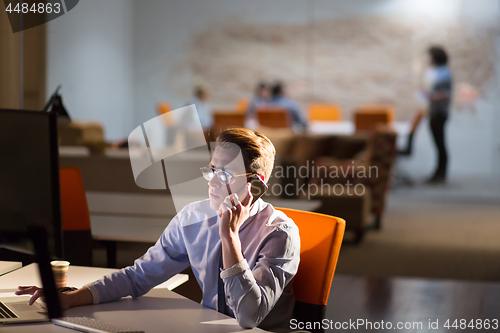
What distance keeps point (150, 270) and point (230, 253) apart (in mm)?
322

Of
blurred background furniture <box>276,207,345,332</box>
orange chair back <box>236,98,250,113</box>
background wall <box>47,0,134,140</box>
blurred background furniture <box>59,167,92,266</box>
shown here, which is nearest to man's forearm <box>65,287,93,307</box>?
blurred background furniture <box>276,207,345,332</box>

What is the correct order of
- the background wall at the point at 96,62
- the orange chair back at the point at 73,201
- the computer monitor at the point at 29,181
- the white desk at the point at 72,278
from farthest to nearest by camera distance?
the background wall at the point at 96,62 → the orange chair back at the point at 73,201 → the white desk at the point at 72,278 → the computer monitor at the point at 29,181

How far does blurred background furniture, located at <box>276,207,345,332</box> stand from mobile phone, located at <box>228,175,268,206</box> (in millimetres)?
180

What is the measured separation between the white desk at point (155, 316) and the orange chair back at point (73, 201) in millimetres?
1114

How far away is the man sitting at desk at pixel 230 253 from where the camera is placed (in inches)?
54.3

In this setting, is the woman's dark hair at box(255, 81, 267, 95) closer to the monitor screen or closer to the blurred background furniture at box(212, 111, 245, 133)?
the blurred background furniture at box(212, 111, 245, 133)

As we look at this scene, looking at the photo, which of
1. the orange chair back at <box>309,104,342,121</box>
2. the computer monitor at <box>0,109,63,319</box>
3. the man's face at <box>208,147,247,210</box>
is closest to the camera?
the computer monitor at <box>0,109,63,319</box>

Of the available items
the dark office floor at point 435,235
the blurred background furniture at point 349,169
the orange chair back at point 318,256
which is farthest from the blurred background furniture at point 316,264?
the dark office floor at point 435,235

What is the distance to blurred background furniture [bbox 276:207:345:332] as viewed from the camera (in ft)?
5.04

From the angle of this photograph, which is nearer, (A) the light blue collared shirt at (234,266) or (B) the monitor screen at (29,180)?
(B) the monitor screen at (29,180)

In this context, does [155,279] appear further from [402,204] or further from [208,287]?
[402,204]

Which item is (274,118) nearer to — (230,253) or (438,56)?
(438,56)

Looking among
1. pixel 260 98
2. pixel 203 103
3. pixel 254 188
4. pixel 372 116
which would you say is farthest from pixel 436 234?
pixel 254 188

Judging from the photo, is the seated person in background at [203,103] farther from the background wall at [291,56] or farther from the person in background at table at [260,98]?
the person in background at table at [260,98]
